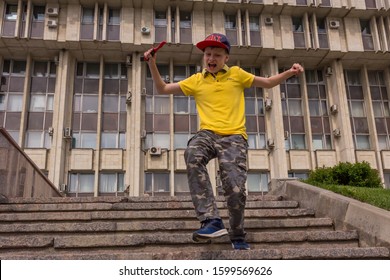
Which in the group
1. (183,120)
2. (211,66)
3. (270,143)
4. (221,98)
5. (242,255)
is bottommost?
(242,255)

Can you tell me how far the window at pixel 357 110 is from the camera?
22812 millimetres

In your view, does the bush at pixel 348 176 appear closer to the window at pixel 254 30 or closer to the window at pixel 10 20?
the window at pixel 254 30

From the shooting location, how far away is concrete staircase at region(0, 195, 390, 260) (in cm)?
359

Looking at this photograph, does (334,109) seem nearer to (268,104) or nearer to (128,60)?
(268,104)

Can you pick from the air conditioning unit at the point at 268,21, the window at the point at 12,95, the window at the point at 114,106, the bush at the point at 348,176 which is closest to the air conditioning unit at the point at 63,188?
the window at the point at 114,106

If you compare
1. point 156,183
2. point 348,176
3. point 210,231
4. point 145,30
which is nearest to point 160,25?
point 145,30

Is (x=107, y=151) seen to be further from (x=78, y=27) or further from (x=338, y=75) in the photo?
(x=338, y=75)

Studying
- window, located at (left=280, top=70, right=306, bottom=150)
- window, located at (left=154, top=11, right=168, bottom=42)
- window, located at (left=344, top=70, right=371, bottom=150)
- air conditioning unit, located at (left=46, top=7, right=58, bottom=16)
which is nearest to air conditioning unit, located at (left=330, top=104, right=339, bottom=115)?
window, located at (left=344, top=70, right=371, bottom=150)

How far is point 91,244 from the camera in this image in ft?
13.5

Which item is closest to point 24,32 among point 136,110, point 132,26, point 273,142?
point 132,26

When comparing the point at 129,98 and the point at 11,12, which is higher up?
the point at 11,12

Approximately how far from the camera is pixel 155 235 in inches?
169

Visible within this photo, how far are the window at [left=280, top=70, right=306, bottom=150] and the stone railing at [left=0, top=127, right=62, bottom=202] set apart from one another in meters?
15.6

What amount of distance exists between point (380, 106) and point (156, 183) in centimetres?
1413
